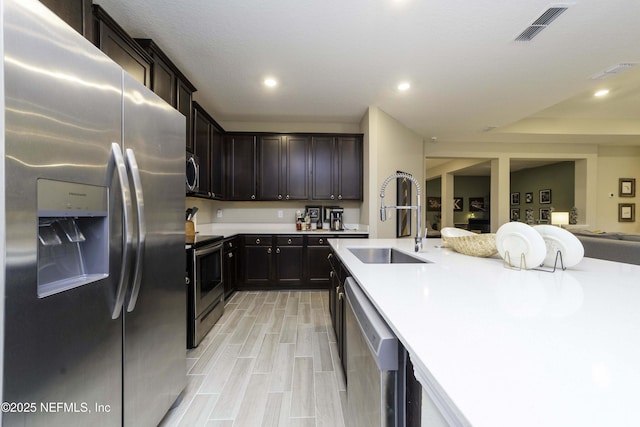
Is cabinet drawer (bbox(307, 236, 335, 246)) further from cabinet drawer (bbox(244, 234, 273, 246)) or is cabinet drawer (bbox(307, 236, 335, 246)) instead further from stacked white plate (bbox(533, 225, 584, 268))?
stacked white plate (bbox(533, 225, 584, 268))

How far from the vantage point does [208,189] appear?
347 centimetres

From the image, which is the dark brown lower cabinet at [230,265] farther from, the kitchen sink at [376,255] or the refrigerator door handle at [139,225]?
the refrigerator door handle at [139,225]

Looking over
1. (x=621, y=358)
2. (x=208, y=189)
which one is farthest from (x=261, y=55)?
(x=621, y=358)

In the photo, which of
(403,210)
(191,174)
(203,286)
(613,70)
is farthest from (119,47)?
(613,70)

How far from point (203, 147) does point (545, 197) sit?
29.7 feet

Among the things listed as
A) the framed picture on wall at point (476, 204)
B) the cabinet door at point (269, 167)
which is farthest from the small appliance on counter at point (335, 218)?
the framed picture on wall at point (476, 204)

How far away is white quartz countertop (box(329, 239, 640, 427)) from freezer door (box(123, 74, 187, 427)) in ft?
3.31

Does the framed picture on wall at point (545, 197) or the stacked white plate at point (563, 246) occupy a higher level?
the framed picture on wall at point (545, 197)

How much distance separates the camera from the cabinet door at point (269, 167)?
4.18m

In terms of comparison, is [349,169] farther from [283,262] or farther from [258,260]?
[258,260]

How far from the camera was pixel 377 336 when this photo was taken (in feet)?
2.45

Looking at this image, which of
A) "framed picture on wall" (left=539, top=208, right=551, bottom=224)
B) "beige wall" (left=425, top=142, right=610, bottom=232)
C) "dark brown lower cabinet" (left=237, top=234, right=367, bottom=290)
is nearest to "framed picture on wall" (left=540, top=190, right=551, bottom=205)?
"framed picture on wall" (left=539, top=208, right=551, bottom=224)

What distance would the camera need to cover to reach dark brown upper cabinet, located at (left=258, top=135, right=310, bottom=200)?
165 inches

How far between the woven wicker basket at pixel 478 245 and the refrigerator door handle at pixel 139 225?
5.69 ft
